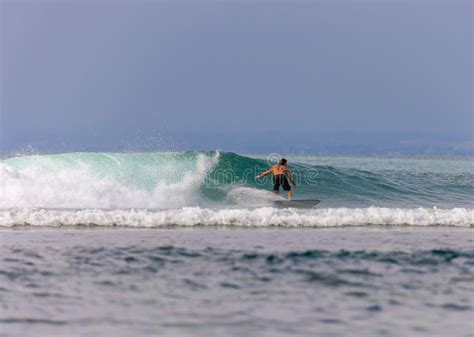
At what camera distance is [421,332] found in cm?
742

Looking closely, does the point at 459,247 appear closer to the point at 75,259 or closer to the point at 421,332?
the point at 421,332

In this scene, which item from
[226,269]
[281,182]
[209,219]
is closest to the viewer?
[226,269]

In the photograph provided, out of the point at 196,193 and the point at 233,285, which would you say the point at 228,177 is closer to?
the point at 196,193

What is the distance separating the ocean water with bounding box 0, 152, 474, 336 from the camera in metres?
7.78

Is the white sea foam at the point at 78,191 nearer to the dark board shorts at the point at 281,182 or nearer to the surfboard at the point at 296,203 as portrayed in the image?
the dark board shorts at the point at 281,182

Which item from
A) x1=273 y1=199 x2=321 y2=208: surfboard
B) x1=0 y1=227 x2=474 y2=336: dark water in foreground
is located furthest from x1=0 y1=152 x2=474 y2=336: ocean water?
x1=273 y1=199 x2=321 y2=208: surfboard

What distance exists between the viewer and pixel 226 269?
10641mm

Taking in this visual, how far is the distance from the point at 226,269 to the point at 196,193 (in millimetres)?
14898

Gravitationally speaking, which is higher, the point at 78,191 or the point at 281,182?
the point at 281,182

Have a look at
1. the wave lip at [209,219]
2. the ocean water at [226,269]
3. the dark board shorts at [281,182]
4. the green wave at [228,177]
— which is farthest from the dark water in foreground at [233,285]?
the green wave at [228,177]

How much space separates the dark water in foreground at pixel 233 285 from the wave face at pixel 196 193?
2.25m

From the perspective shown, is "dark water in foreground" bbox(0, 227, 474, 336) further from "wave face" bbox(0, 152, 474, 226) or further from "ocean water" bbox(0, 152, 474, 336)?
"wave face" bbox(0, 152, 474, 226)

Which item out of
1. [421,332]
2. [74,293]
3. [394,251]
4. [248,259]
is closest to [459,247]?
[394,251]

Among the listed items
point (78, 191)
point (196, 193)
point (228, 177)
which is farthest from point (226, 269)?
point (228, 177)
